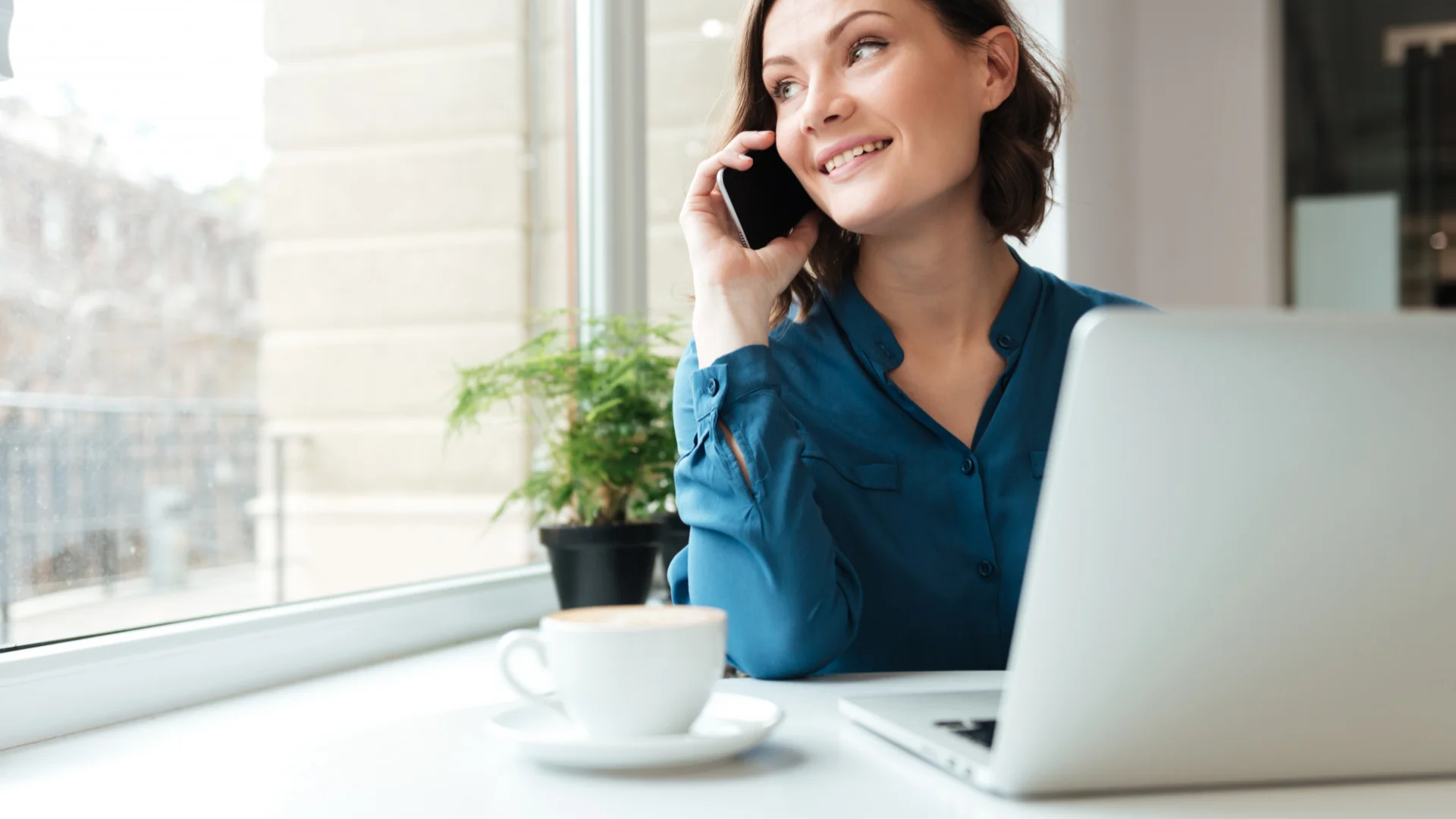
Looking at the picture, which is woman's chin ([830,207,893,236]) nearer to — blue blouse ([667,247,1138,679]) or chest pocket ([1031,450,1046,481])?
blue blouse ([667,247,1138,679])

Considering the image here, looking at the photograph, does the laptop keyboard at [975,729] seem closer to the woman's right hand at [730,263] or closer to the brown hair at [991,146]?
the woman's right hand at [730,263]

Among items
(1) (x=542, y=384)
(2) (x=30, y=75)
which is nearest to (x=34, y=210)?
(2) (x=30, y=75)

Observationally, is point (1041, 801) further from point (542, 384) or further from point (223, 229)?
point (223, 229)

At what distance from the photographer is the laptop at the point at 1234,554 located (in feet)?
1.62

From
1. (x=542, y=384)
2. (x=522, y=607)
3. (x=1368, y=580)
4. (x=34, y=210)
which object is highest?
(x=34, y=210)

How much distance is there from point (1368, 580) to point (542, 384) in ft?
3.97

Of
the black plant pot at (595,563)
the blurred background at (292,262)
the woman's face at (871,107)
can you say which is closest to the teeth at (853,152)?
the woman's face at (871,107)

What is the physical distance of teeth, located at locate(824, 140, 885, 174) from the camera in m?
1.33

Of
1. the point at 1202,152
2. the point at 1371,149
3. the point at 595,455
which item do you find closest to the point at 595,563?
the point at 595,455

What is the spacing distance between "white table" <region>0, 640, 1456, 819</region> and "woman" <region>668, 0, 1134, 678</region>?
0.67 ft

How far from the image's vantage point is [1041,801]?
0.59 m

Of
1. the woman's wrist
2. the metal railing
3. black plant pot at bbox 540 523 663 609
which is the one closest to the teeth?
the woman's wrist

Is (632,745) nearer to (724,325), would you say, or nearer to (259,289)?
(724,325)

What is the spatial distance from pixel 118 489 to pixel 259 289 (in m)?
0.54
